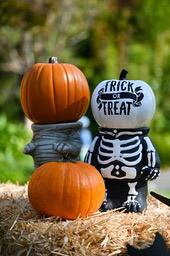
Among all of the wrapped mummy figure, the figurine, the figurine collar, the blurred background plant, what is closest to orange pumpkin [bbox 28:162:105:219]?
the wrapped mummy figure

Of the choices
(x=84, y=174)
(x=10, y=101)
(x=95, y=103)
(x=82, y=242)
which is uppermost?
(x=95, y=103)

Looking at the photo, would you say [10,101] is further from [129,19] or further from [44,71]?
[44,71]

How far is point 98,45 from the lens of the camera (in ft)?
52.6

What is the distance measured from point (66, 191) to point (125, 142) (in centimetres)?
54

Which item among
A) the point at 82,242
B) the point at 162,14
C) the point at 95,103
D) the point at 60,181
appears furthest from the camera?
the point at 162,14

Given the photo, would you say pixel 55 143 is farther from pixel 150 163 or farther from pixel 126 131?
pixel 150 163

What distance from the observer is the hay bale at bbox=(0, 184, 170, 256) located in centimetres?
373

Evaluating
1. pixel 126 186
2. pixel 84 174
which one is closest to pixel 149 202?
pixel 126 186

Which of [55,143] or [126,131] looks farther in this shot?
[55,143]

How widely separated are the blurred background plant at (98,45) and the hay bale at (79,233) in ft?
31.7

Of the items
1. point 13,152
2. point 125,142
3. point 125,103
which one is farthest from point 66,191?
point 13,152

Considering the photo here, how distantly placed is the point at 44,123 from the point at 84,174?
0.76 meters

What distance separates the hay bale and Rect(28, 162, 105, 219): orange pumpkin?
7cm

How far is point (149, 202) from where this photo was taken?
4.84 m
